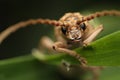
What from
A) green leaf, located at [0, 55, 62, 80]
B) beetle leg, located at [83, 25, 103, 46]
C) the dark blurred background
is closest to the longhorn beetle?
beetle leg, located at [83, 25, 103, 46]

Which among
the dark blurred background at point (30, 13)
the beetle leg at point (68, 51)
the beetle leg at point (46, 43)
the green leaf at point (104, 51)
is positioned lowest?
the green leaf at point (104, 51)

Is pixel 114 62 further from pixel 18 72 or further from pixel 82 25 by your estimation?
pixel 18 72

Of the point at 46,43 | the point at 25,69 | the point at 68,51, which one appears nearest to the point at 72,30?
the point at 68,51

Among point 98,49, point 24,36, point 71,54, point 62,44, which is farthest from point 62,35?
point 24,36

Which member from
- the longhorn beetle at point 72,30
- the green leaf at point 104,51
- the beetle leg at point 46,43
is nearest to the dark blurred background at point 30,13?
the beetle leg at point 46,43

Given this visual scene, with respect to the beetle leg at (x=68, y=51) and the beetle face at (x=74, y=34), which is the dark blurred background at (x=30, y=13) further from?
the beetle face at (x=74, y=34)

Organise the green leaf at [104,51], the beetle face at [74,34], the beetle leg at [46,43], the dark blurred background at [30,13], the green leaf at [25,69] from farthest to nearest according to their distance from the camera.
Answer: the dark blurred background at [30,13], the beetle leg at [46,43], the green leaf at [25,69], the beetle face at [74,34], the green leaf at [104,51]

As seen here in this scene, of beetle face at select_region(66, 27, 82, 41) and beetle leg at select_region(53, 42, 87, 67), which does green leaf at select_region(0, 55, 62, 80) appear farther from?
beetle face at select_region(66, 27, 82, 41)
